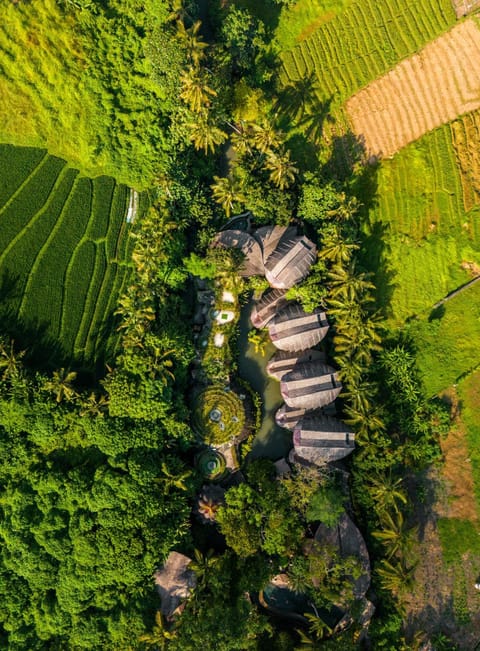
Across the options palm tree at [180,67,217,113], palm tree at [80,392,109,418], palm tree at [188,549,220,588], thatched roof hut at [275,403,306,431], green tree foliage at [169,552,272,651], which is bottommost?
green tree foliage at [169,552,272,651]

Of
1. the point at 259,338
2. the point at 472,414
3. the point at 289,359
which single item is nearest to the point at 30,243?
the point at 259,338

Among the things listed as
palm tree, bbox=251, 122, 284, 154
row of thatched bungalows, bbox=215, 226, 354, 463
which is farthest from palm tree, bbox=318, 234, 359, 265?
palm tree, bbox=251, 122, 284, 154

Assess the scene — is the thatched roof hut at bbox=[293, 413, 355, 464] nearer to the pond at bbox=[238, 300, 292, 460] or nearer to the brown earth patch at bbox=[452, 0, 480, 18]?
the pond at bbox=[238, 300, 292, 460]

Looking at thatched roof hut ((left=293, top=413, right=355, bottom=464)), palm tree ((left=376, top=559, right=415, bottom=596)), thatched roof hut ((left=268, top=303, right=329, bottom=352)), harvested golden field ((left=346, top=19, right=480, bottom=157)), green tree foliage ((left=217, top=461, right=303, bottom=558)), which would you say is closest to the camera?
green tree foliage ((left=217, top=461, right=303, bottom=558))

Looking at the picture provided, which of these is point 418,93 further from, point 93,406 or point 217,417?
point 93,406

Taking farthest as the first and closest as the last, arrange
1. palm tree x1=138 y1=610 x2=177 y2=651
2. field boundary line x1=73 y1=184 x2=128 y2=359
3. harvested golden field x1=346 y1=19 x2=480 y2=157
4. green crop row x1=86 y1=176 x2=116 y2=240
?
1. harvested golden field x1=346 y1=19 x2=480 y2=157
2. green crop row x1=86 y1=176 x2=116 y2=240
3. field boundary line x1=73 y1=184 x2=128 y2=359
4. palm tree x1=138 y1=610 x2=177 y2=651

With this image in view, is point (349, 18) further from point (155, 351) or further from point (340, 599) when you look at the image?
point (340, 599)
